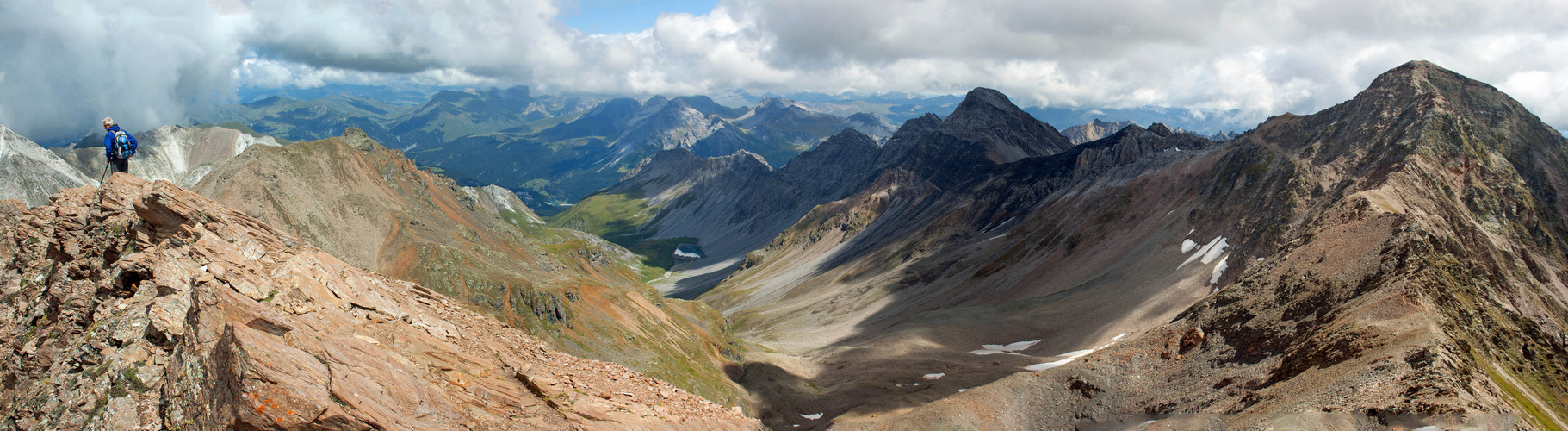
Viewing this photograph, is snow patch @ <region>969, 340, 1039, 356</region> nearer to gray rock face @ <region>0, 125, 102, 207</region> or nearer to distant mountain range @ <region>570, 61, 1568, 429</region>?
distant mountain range @ <region>570, 61, 1568, 429</region>

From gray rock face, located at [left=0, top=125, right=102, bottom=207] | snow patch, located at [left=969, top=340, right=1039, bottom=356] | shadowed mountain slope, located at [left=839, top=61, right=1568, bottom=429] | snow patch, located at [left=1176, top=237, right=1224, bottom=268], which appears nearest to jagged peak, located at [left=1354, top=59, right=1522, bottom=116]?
shadowed mountain slope, located at [left=839, top=61, right=1568, bottom=429]

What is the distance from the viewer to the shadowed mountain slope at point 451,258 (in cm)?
7271

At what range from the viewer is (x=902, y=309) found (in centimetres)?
14650

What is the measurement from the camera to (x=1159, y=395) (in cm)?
5969

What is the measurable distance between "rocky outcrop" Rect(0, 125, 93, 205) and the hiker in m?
202

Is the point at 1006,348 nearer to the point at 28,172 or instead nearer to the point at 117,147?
the point at 117,147

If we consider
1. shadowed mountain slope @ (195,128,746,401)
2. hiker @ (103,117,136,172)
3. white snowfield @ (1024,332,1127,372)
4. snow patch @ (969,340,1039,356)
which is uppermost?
hiker @ (103,117,136,172)

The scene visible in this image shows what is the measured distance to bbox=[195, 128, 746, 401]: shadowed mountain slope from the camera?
7271 centimetres

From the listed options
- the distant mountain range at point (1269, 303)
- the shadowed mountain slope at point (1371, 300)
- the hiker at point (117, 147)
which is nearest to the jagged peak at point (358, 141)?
the distant mountain range at point (1269, 303)

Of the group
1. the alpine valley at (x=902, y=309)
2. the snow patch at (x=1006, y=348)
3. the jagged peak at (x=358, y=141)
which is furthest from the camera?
the jagged peak at (x=358, y=141)

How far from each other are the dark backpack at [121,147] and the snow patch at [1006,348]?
89840 millimetres

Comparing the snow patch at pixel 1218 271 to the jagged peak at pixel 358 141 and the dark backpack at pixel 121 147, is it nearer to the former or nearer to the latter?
the dark backpack at pixel 121 147

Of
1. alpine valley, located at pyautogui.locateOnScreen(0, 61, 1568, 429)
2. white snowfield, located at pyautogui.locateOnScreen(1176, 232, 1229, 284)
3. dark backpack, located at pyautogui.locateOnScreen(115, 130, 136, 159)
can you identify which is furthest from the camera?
white snowfield, located at pyautogui.locateOnScreen(1176, 232, 1229, 284)

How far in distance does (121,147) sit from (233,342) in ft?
82.7
